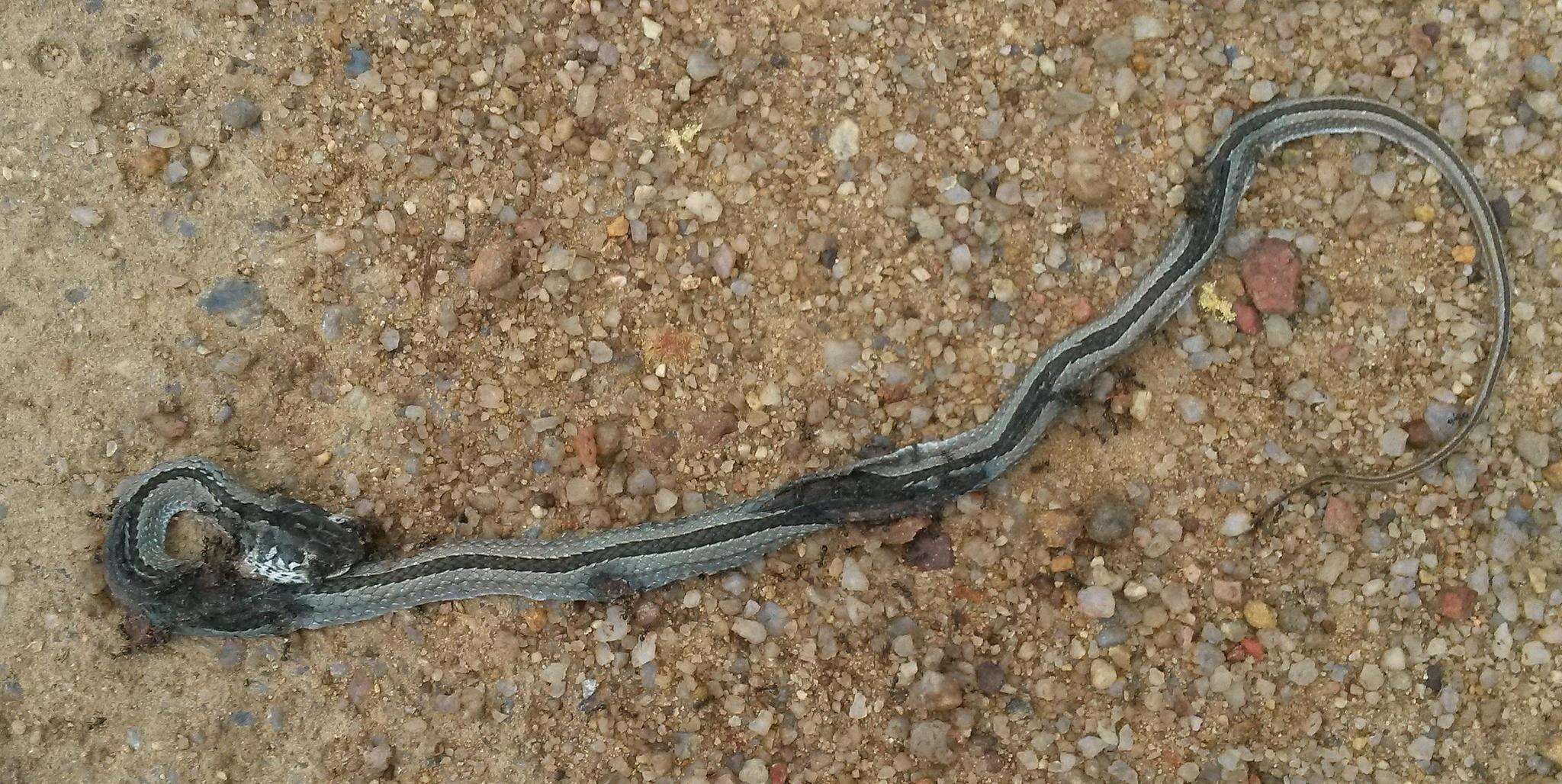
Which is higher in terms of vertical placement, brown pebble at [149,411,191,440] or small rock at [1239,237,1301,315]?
small rock at [1239,237,1301,315]

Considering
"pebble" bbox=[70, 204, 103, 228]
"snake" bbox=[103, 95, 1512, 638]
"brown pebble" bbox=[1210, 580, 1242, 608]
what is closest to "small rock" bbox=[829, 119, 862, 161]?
"snake" bbox=[103, 95, 1512, 638]

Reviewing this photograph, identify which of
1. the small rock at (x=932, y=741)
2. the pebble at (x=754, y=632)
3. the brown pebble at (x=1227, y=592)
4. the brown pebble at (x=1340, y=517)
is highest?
the brown pebble at (x=1340, y=517)

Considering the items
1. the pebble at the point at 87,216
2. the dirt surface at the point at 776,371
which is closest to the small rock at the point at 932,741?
the dirt surface at the point at 776,371

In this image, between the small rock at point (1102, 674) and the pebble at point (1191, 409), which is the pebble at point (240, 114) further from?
the small rock at point (1102, 674)

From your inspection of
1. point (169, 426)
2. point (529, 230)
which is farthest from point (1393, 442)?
point (169, 426)

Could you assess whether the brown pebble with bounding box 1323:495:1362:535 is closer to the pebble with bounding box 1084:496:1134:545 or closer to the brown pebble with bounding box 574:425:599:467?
the pebble with bounding box 1084:496:1134:545

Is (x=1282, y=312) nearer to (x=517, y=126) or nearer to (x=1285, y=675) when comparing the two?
(x=1285, y=675)

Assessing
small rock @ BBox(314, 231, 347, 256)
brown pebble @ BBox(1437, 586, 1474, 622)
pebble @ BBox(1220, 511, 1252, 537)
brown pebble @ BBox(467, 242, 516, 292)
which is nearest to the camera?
brown pebble @ BBox(1437, 586, 1474, 622)
